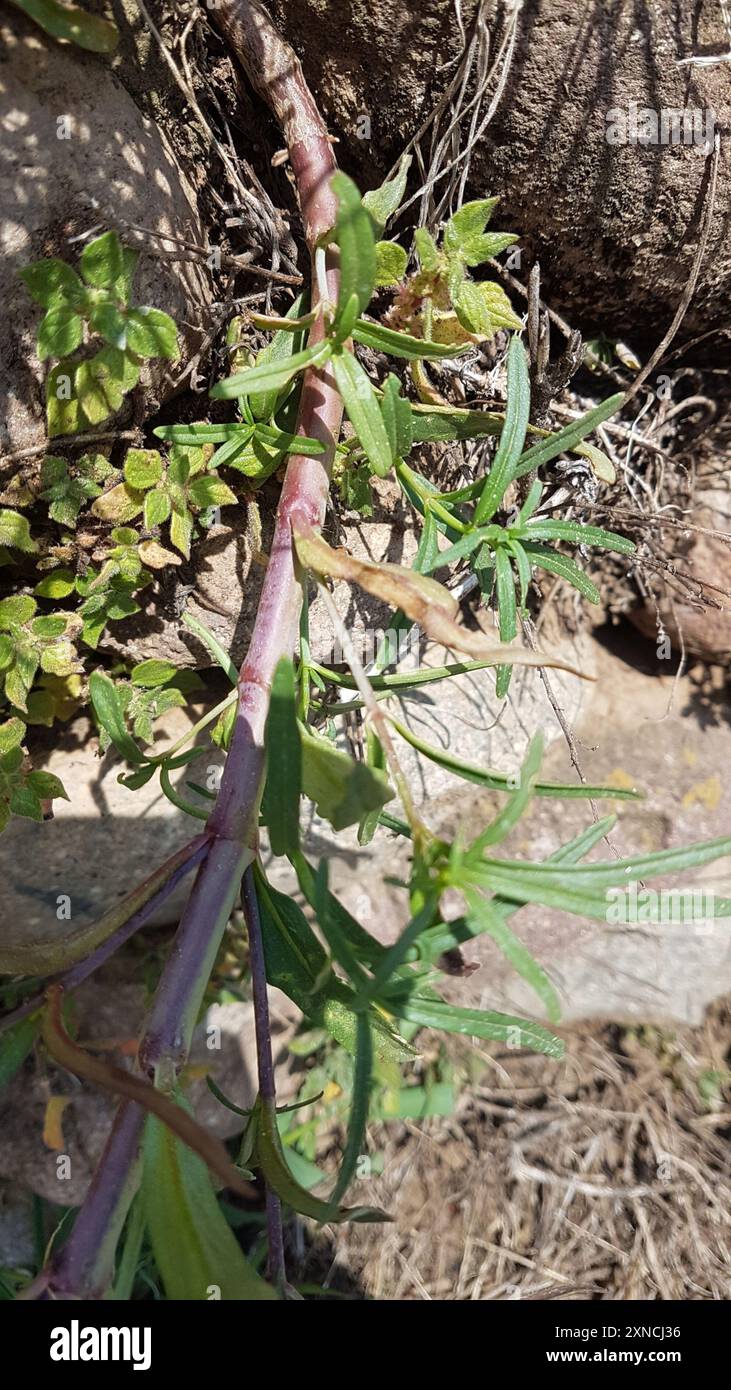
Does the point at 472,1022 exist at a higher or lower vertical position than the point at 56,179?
lower

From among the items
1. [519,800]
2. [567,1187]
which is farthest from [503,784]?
[567,1187]

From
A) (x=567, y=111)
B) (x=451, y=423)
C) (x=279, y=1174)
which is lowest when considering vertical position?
(x=279, y=1174)

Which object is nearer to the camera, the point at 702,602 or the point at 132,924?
the point at 132,924

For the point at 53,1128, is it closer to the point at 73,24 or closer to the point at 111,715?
the point at 111,715

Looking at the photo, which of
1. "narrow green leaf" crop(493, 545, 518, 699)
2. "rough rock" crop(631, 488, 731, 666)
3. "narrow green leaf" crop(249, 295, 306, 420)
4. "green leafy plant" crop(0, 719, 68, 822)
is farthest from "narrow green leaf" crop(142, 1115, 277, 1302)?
"rough rock" crop(631, 488, 731, 666)

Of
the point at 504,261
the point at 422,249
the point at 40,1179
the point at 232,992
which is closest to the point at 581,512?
the point at 504,261
